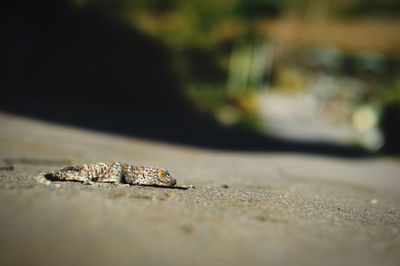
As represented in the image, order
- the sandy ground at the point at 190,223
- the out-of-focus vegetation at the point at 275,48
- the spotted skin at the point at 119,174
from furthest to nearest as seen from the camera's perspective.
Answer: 1. the out-of-focus vegetation at the point at 275,48
2. the spotted skin at the point at 119,174
3. the sandy ground at the point at 190,223

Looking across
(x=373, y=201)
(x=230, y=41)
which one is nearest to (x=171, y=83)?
(x=230, y=41)

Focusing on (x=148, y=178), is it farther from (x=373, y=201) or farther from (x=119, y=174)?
(x=373, y=201)

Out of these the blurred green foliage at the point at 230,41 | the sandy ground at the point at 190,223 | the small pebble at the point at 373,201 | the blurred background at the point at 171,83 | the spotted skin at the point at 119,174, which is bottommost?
the sandy ground at the point at 190,223

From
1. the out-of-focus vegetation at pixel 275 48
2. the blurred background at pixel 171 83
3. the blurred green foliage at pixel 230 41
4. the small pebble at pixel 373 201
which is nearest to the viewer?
the small pebble at pixel 373 201

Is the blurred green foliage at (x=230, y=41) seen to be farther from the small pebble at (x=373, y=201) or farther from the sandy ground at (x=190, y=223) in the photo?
the sandy ground at (x=190, y=223)

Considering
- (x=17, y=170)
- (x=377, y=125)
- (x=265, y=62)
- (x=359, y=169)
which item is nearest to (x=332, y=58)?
(x=265, y=62)

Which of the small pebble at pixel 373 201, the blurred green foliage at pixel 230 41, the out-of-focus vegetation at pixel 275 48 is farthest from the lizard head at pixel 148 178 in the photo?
the out-of-focus vegetation at pixel 275 48

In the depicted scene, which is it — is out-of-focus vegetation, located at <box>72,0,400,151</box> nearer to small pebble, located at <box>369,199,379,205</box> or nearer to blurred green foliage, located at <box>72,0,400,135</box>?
blurred green foliage, located at <box>72,0,400,135</box>
